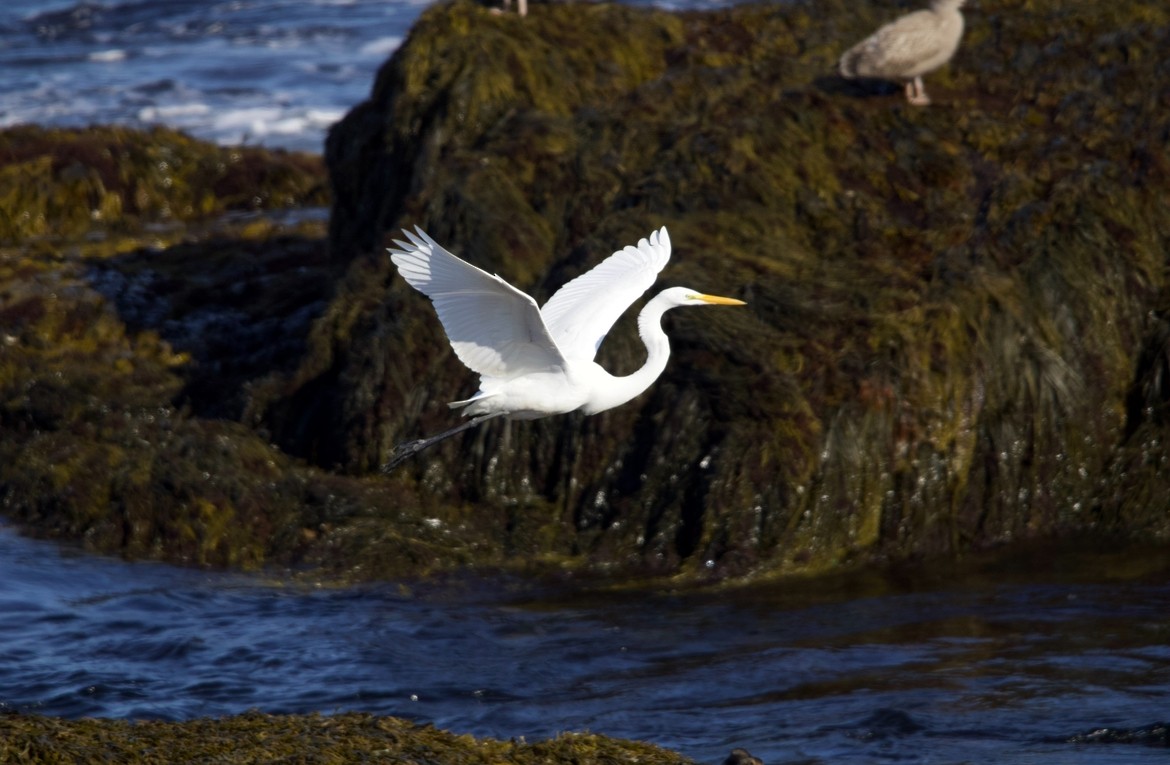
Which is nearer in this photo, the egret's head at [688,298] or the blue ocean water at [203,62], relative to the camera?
the egret's head at [688,298]

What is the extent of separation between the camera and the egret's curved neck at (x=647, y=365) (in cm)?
711

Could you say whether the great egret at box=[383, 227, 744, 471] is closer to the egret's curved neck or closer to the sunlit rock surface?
the egret's curved neck

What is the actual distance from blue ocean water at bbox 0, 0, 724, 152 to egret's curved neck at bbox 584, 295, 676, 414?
35.1 feet

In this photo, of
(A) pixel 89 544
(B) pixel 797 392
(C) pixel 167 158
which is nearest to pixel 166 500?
(A) pixel 89 544

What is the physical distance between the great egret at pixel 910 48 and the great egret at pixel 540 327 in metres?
3.01

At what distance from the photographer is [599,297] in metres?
7.58

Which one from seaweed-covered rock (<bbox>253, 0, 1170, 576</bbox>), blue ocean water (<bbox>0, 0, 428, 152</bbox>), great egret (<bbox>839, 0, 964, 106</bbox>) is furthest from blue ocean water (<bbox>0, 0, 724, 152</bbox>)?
great egret (<bbox>839, 0, 964, 106</bbox>)

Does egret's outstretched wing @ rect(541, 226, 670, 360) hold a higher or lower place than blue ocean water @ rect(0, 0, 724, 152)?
lower

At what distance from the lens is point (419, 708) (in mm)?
7059

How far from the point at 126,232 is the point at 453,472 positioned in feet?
18.7

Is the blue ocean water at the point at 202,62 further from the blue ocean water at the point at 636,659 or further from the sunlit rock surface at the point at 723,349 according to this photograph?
the blue ocean water at the point at 636,659

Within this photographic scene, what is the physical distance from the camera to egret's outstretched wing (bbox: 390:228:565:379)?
6160mm

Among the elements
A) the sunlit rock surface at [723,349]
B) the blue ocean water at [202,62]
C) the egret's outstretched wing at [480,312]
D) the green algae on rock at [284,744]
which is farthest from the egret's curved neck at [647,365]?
the blue ocean water at [202,62]

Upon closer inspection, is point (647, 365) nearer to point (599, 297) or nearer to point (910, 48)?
point (599, 297)
